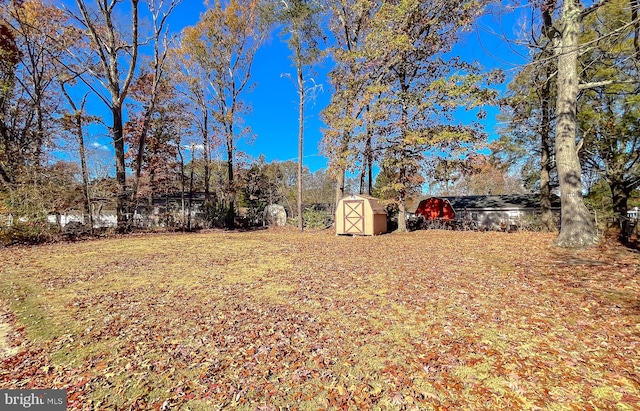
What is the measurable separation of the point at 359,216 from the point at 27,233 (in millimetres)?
13688

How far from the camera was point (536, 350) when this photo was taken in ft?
9.43

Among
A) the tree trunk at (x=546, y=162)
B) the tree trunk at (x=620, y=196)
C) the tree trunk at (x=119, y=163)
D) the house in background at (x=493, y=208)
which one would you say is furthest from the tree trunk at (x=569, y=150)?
the tree trunk at (x=119, y=163)

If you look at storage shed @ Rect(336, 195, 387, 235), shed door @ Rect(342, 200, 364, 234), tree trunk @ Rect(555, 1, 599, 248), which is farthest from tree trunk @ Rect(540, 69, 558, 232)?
shed door @ Rect(342, 200, 364, 234)

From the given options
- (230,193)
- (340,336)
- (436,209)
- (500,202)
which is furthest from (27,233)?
(500,202)

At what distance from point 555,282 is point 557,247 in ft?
10.8

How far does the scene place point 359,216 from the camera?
1413 centimetres

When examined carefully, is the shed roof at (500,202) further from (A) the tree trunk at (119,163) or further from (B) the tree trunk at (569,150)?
(A) the tree trunk at (119,163)

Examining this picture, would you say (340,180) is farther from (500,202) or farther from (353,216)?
(500,202)

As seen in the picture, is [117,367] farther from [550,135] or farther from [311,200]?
[311,200]

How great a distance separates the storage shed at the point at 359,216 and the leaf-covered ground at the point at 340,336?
7.52 metres

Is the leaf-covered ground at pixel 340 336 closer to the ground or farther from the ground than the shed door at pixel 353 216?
closer to the ground

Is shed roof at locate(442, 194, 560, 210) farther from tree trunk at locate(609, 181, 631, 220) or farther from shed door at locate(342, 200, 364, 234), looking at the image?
shed door at locate(342, 200, 364, 234)

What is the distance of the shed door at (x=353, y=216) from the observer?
14109 mm

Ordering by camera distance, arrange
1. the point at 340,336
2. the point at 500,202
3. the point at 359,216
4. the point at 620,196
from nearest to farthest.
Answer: the point at 340,336, the point at 359,216, the point at 620,196, the point at 500,202
